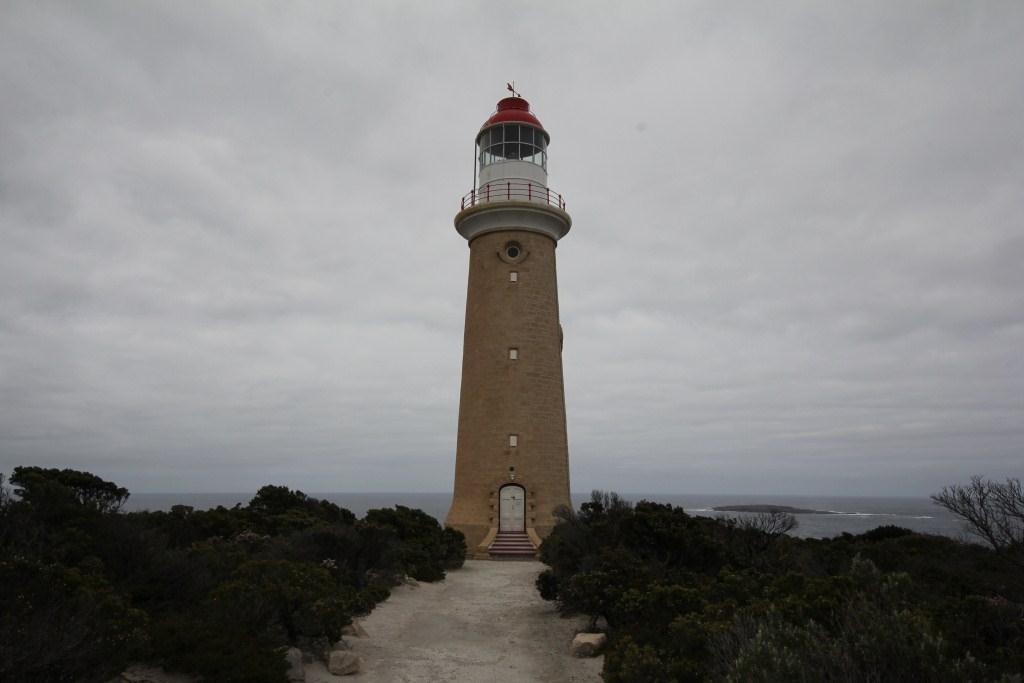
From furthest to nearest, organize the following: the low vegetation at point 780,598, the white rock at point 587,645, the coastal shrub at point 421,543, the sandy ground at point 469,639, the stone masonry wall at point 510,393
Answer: the stone masonry wall at point 510,393 < the coastal shrub at point 421,543 < the white rock at point 587,645 < the sandy ground at point 469,639 < the low vegetation at point 780,598

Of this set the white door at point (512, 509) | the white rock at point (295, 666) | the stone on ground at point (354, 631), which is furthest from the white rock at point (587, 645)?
the white door at point (512, 509)

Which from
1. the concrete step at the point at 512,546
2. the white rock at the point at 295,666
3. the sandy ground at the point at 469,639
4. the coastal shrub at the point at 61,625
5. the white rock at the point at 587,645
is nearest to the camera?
the coastal shrub at the point at 61,625

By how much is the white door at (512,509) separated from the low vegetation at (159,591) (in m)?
6.26

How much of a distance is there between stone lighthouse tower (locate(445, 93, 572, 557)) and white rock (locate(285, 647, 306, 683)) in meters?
13.4

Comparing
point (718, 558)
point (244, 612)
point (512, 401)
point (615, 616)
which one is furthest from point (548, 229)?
point (244, 612)

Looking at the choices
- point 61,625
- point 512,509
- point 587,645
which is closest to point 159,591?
point 61,625

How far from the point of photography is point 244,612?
810 centimetres

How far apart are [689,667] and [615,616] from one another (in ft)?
9.83

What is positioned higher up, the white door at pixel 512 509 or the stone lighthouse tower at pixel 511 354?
the stone lighthouse tower at pixel 511 354

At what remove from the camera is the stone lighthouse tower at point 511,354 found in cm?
2150

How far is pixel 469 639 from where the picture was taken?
1037 cm

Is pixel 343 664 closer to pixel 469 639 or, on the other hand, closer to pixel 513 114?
pixel 469 639

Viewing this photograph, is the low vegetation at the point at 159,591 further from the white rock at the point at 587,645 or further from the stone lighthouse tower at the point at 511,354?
the stone lighthouse tower at the point at 511,354

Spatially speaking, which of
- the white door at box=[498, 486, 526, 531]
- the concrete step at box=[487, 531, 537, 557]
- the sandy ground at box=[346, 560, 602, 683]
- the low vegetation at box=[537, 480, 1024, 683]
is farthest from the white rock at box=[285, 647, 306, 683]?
the white door at box=[498, 486, 526, 531]
